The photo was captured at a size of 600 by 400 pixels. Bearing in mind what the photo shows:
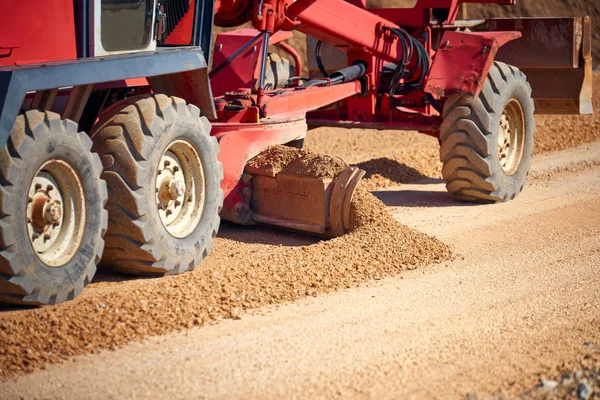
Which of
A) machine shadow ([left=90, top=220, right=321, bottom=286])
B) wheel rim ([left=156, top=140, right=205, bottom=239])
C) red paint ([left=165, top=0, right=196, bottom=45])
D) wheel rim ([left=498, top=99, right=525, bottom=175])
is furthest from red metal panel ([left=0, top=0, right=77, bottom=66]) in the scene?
wheel rim ([left=498, top=99, right=525, bottom=175])

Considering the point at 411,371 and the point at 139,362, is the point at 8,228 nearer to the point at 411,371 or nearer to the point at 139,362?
the point at 139,362

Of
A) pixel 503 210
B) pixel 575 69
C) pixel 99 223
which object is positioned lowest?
pixel 503 210

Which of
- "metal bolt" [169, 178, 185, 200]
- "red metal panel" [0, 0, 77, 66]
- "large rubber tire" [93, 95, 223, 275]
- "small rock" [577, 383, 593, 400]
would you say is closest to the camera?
"small rock" [577, 383, 593, 400]

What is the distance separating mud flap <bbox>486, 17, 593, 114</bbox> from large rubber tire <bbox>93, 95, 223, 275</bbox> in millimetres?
4752

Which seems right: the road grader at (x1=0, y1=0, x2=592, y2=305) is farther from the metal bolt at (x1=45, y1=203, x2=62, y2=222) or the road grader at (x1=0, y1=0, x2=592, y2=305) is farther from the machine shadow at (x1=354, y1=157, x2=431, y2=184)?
the machine shadow at (x1=354, y1=157, x2=431, y2=184)

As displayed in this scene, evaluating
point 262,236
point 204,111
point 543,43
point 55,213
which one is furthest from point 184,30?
point 543,43

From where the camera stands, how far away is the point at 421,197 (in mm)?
8391

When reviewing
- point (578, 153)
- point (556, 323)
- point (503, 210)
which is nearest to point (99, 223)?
point (556, 323)

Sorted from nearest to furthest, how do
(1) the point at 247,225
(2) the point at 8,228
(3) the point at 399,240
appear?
1. (2) the point at 8,228
2. (3) the point at 399,240
3. (1) the point at 247,225

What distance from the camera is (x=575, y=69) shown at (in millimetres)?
9266

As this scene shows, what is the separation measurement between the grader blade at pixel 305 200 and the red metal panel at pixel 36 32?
209cm

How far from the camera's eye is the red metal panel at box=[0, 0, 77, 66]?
4.86m

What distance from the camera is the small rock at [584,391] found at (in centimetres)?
395

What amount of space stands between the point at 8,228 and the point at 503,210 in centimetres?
451
